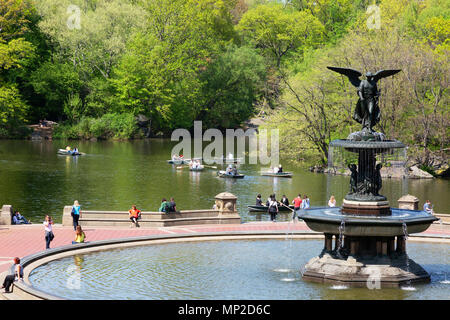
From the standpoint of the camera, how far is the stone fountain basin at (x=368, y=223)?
22938 millimetres

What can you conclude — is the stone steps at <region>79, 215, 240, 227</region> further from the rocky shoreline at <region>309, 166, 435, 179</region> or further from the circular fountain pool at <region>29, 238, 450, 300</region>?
the rocky shoreline at <region>309, 166, 435, 179</region>

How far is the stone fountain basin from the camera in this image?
75.3 feet

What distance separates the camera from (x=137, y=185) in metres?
56.3

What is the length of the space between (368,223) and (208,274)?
5.22 meters

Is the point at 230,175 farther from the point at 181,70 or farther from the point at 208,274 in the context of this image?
the point at 181,70

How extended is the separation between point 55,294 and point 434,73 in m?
49.5

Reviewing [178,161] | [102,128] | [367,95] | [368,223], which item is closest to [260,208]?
[367,95]

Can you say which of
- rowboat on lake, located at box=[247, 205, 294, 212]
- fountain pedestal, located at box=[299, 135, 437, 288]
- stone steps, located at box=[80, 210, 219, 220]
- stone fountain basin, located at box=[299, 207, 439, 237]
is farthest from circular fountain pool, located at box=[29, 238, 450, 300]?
rowboat on lake, located at box=[247, 205, 294, 212]

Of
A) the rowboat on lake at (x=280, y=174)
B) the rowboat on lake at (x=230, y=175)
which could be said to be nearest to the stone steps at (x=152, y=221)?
the rowboat on lake at (x=230, y=175)

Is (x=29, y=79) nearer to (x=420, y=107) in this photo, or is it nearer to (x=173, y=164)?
(x=173, y=164)

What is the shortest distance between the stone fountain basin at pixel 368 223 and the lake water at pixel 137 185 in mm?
18051

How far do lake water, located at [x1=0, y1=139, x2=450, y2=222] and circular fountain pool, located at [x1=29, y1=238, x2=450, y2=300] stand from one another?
538 inches

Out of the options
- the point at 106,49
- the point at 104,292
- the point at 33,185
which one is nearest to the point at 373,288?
the point at 104,292

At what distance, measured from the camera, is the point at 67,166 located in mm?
66750
